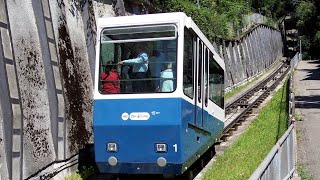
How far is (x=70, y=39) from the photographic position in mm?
13008

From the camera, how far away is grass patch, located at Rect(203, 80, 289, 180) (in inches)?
433

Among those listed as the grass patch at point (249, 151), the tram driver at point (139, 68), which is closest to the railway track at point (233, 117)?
the grass patch at point (249, 151)

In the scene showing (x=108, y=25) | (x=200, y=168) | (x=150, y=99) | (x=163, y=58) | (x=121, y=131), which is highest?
(x=108, y=25)

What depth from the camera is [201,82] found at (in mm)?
10711

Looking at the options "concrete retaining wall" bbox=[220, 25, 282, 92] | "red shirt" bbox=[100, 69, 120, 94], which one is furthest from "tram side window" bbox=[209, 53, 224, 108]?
"concrete retaining wall" bbox=[220, 25, 282, 92]

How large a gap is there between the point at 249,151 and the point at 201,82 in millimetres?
3684

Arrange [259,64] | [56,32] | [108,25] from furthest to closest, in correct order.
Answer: [259,64] → [56,32] → [108,25]

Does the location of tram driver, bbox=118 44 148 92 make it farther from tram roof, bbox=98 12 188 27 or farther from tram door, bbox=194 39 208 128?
tram door, bbox=194 39 208 128

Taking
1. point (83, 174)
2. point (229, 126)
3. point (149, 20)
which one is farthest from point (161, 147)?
point (229, 126)

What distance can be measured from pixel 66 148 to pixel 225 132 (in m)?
8.08

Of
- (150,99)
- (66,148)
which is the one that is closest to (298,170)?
(150,99)

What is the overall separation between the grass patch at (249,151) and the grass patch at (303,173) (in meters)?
0.97

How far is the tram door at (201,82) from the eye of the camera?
10.3 m

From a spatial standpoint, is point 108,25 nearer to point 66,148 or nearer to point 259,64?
point 66,148
